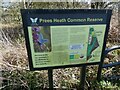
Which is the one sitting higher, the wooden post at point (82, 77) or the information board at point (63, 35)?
the information board at point (63, 35)

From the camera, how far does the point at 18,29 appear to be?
4516 millimetres

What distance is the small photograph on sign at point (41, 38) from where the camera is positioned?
7.34 feet

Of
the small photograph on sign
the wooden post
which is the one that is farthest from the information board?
the wooden post

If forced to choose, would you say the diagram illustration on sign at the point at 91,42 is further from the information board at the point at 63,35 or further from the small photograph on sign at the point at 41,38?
the small photograph on sign at the point at 41,38

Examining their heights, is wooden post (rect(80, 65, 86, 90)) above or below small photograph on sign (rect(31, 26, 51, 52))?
below

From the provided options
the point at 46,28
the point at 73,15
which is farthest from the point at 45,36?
the point at 73,15

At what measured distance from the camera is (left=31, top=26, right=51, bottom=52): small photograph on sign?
2.24 metres

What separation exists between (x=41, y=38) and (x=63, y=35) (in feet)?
0.93

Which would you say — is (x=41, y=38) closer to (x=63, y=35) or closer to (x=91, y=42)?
(x=63, y=35)

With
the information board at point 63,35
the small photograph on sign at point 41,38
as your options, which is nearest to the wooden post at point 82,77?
the information board at point 63,35

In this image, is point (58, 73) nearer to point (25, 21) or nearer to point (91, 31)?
point (91, 31)

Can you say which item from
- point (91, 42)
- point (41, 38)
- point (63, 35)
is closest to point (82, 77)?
point (91, 42)

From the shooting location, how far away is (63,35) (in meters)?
2.33

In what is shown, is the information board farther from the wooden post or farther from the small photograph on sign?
the wooden post
